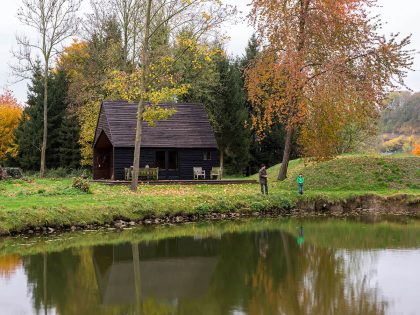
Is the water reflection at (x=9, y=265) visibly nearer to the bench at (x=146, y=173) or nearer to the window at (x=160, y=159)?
the bench at (x=146, y=173)

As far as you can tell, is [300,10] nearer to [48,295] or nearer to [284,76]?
[284,76]

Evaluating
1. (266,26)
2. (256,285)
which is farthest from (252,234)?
(266,26)

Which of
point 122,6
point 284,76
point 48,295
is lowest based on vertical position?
point 48,295

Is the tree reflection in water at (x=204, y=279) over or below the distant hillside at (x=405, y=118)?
below

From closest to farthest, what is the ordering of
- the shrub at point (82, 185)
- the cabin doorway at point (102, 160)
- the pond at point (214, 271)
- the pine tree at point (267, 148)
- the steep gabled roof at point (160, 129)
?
Answer: the pond at point (214, 271), the shrub at point (82, 185), the steep gabled roof at point (160, 129), the cabin doorway at point (102, 160), the pine tree at point (267, 148)

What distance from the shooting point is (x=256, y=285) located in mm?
12086

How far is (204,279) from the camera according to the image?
1291 centimetres

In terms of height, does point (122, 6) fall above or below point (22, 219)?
above

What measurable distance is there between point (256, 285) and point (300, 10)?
22.6 metres

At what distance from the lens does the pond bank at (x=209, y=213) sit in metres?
19.3

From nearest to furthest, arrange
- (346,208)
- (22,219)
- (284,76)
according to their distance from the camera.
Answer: (22,219) → (346,208) → (284,76)

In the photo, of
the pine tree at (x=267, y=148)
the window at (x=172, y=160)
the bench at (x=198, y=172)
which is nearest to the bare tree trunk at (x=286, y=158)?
the bench at (x=198, y=172)

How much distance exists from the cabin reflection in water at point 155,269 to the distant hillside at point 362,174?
48.4ft

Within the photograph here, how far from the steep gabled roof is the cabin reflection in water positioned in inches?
744
